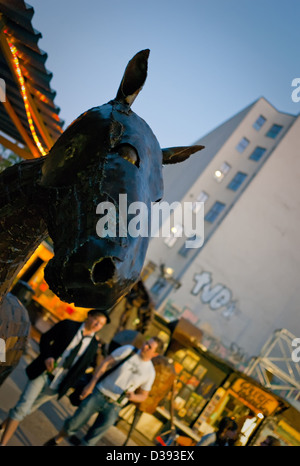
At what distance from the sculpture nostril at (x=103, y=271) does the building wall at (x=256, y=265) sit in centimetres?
2178

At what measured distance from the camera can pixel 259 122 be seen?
2756cm

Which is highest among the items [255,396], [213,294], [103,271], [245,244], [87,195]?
[245,244]

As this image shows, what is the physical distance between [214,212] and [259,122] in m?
9.70

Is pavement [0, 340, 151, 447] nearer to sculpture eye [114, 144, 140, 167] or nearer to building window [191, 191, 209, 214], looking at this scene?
sculpture eye [114, 144, 140, 167]

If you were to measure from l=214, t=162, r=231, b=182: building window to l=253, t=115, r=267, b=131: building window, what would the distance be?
4478 mm

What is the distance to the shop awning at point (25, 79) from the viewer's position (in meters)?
3.27

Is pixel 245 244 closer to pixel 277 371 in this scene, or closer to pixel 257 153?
pixel 257 153

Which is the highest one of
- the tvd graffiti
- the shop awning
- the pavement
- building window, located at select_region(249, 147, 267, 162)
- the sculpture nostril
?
building window, located at select_region(249, 147, 267, 162)

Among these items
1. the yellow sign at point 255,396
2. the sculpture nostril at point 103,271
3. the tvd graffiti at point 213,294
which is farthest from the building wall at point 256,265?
the sculpture nostril at point 103,271

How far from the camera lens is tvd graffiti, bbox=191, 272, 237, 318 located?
74.5 feet

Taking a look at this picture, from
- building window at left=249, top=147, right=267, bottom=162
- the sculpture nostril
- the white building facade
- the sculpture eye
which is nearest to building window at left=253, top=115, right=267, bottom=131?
the white building facade

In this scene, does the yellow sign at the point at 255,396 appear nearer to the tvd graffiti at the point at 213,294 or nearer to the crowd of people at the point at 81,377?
the crowd of people at the point at 81,377

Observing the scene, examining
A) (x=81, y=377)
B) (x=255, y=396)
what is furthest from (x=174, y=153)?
(x=255, y=396)
